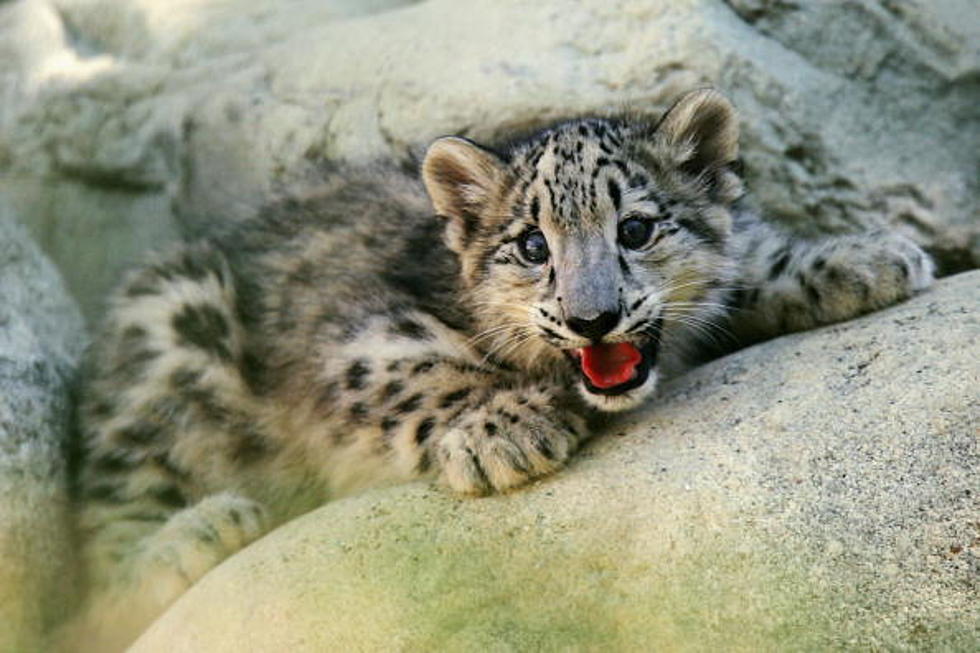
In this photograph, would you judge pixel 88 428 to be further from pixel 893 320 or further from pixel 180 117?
pixel 893 320

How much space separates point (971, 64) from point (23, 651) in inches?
182

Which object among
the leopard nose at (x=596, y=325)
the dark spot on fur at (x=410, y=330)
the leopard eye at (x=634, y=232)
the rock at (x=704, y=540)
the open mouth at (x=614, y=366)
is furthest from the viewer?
the dark spot on fur at (x=410, y=330)

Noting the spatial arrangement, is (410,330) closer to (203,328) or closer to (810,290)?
(203,328)

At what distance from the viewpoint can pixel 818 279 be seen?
4453 mm

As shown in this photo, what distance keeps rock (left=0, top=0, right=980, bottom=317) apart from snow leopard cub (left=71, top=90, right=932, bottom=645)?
80 centimetres

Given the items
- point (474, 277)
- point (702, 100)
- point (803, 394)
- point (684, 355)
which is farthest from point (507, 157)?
point (803, 394)

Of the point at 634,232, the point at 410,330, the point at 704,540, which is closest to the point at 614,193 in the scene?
the point at 634,232

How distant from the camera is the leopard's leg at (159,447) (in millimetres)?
4293

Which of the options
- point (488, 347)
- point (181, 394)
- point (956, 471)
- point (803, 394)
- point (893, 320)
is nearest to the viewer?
point (956, 471)

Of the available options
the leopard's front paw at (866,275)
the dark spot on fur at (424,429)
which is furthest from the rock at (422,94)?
the dark spot on fur at (424,429)

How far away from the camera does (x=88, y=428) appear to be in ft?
16.0

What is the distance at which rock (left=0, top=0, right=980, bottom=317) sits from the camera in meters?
5.50

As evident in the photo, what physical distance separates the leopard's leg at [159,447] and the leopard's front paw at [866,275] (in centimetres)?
219

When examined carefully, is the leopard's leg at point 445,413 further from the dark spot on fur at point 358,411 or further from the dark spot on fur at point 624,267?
the dark spot on fur at point 624,267
